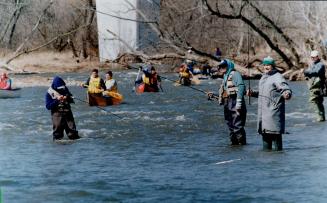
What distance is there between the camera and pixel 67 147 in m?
15.7

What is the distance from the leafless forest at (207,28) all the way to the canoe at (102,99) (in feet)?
18.5

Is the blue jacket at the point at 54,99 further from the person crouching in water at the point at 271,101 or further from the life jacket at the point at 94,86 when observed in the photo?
the life jacket at the point at 94,86

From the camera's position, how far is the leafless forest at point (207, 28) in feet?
120

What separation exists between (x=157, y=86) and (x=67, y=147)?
16.8 metres

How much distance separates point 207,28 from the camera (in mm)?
44000

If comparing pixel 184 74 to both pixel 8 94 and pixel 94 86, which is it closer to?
pixel 8 94

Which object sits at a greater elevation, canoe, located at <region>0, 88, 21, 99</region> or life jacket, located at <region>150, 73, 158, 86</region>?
life jacket, located at <region>150, 73, 158, 86</region>

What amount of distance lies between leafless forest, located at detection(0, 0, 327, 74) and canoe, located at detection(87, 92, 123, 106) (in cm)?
564

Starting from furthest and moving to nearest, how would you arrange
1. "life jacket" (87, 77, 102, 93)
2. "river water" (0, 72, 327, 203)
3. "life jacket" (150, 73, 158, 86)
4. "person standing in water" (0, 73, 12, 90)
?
"life jacket" (150, 73, 158, 86), "person standing in water" (0, 73, 12, 90), "life jacket" (87, 77, 102, 93), "river water" (0, 72, 327, 203)

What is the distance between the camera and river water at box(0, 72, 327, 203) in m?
10.4

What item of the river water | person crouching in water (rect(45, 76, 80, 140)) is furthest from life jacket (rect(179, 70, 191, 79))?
person crouching in water (rect(45, 76, 80, 140))

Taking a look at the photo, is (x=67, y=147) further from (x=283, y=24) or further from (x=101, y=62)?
(x=101, y=62)

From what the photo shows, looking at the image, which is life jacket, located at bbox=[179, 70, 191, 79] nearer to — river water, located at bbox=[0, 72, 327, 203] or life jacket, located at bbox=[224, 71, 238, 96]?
river water, located at bbox=[0, 72, 327, 203]

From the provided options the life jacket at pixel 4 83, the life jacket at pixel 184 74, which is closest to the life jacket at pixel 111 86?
the life jacket at pixel 4 83
